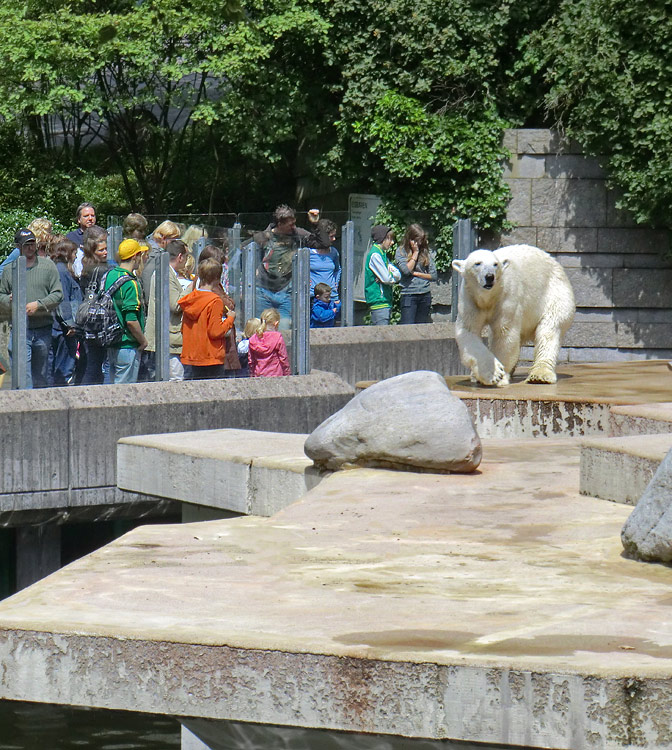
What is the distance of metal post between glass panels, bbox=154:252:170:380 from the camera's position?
9719 mm

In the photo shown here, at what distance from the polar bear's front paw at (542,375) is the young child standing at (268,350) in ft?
6.01

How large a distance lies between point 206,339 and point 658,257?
8594 millimetres

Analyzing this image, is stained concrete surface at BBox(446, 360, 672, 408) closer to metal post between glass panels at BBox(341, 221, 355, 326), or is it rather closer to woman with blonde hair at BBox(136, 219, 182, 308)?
metal post between glass panels at BBox(341, 221, 355, 326)

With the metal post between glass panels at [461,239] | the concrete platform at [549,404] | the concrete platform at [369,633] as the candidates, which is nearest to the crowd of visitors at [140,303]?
the concrete platform at [549,404]

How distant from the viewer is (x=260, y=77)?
18.5 m

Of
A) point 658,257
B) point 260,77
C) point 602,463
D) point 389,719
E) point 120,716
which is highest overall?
point 260,77

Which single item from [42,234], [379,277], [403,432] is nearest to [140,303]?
[42,234]

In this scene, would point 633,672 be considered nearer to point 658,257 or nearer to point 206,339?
point 206,339

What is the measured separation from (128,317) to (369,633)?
220 inches

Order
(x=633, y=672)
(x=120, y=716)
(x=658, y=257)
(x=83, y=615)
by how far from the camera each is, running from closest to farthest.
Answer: (x=633, y=672)
(x=83, y=615)
(x=120, y=716)
(x=658, y=257)

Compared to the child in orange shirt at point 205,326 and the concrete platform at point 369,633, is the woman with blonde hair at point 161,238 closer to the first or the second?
the child in orange shirt at point 205,326

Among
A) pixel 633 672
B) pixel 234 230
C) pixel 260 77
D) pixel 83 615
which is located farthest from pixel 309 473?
pixel 260 77

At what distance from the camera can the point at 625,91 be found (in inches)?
642

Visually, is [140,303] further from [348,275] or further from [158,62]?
[158,62]
